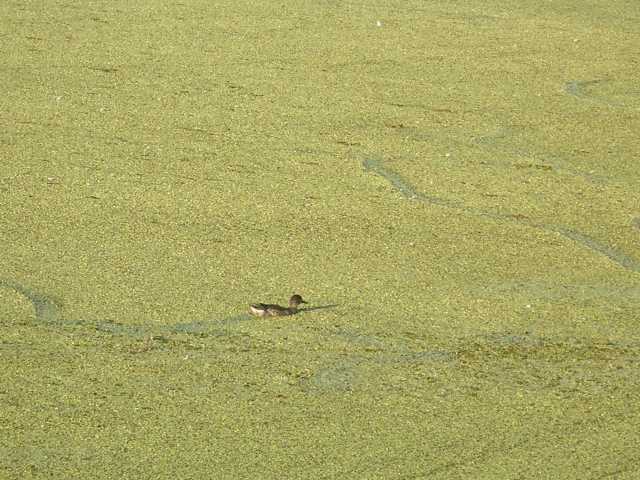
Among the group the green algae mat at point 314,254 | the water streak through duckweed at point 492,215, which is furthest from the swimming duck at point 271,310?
the water streak through duckweed at point 492,215

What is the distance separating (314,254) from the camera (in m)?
2.94

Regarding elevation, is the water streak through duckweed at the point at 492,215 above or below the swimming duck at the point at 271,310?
below

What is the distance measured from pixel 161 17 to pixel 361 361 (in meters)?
3.09

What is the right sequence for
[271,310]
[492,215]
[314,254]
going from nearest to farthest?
[271,310] → [314,254] → [492,215]

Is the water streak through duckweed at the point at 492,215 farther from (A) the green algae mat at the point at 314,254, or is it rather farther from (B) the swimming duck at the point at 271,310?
(B) the swimming duck at the point at 271,310

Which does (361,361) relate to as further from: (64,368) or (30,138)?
(30,138)

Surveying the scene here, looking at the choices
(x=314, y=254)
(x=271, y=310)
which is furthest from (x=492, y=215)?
(x=271, y=310)

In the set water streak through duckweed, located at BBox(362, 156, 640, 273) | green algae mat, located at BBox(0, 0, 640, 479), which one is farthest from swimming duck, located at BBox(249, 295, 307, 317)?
water streak through duckweed, located at BBox(362, 156, 640, 273)

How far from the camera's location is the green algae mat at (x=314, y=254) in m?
2.14

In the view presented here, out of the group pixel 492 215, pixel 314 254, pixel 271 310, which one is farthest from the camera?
pixel 492 215

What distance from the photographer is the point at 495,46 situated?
5.08 m

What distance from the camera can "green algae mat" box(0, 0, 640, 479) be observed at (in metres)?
2.14

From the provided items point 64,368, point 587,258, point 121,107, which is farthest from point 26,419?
point 121,107

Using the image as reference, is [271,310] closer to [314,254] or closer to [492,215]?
[314,254]
